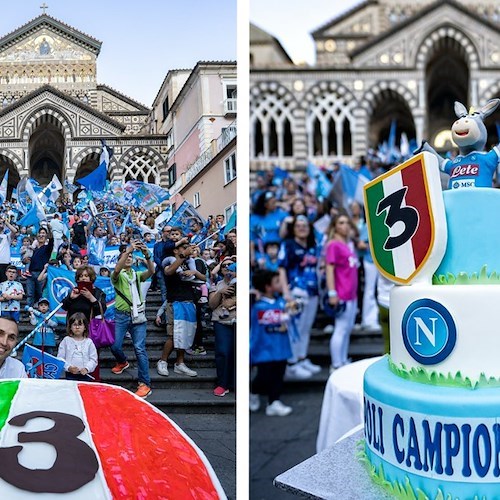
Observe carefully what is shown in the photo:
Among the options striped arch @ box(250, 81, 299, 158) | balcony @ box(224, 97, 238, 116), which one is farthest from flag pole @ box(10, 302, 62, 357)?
striped arch @ box(250, 81, 299, 158)

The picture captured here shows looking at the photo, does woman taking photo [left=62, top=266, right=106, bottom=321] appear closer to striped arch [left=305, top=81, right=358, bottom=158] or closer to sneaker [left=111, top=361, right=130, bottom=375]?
sneaker [left=111, top=361, right=130, bottom=375]

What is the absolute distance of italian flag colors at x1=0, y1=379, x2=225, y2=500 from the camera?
1757 millimetres

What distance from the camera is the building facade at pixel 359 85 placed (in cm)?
1388

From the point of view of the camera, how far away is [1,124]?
87.4 inches

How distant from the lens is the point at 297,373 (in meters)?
4.95

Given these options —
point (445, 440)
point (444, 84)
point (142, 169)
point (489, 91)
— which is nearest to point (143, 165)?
point (142, 169)

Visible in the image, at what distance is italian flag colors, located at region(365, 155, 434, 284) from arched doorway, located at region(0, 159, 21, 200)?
49.2 inches

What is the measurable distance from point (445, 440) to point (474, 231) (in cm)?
48

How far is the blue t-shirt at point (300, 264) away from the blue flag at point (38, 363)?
2339mm

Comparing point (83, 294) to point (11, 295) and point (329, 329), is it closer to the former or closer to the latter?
point (11, 295)

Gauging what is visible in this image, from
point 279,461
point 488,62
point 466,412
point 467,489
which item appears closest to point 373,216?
point 466,412

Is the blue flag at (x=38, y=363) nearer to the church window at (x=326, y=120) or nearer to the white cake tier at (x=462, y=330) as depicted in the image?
the white cake tier at (x=462, y=330)

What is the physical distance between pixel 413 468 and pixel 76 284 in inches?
50.3

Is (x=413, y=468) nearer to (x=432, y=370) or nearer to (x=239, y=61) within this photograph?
(x=432, y=370)
